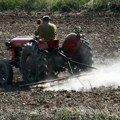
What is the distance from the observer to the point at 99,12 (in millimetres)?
21297

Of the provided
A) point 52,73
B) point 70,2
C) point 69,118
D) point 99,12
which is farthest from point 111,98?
point 70,2

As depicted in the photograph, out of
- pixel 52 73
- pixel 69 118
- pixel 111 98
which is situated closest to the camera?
pixel 69 118

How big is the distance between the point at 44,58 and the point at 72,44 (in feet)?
3.93

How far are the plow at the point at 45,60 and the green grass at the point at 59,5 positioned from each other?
9.24m

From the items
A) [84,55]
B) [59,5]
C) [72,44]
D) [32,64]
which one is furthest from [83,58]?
[59,5]

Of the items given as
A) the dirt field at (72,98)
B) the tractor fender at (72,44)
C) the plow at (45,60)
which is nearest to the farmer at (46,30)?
the plow at (45,60)

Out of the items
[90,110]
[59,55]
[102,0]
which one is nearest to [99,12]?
[102,0]

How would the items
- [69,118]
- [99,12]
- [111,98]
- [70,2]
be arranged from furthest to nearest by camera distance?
1. [70,2]
2. [99,12]
3. [111,98]
4. [69,118]

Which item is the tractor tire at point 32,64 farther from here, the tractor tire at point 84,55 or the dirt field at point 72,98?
the tractor tire at point 84,55

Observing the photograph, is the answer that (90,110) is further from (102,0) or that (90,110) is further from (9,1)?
(9,1)

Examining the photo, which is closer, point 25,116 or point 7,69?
point 25,116

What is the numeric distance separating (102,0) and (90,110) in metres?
14.9

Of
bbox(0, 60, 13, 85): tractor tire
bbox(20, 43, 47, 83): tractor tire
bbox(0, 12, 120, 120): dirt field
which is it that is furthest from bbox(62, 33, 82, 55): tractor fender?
bbox(0, 12, 120, 120): dirt field

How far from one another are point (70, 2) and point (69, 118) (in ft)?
51.9
